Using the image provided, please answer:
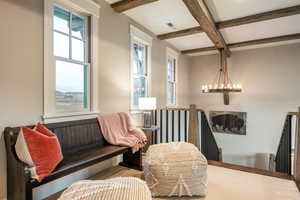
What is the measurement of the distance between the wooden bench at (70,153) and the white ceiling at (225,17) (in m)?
2.19

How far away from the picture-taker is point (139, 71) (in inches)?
159

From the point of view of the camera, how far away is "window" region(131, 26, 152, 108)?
3.72 metres

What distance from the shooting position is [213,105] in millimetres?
6262

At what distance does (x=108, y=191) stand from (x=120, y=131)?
5.35 ft

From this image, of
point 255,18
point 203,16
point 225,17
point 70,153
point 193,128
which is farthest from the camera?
point 225,17

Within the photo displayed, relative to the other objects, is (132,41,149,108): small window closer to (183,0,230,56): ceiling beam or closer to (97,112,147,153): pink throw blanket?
(97,112,147,153): pink throw blanket

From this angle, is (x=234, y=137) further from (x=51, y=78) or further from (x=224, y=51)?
(x=51, y=78)

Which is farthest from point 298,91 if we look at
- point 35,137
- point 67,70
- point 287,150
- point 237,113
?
point 35,137

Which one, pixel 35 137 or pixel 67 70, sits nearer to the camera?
pixel 35 137

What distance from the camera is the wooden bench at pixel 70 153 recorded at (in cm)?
161

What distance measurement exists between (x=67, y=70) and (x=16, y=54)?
658 mm

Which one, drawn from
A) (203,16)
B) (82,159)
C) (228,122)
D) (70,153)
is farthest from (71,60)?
(228,122)

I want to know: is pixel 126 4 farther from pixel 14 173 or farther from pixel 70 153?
pixel 14 173

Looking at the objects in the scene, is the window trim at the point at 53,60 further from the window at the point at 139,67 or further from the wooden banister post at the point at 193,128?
the wooden banister post at the point at 193,128
